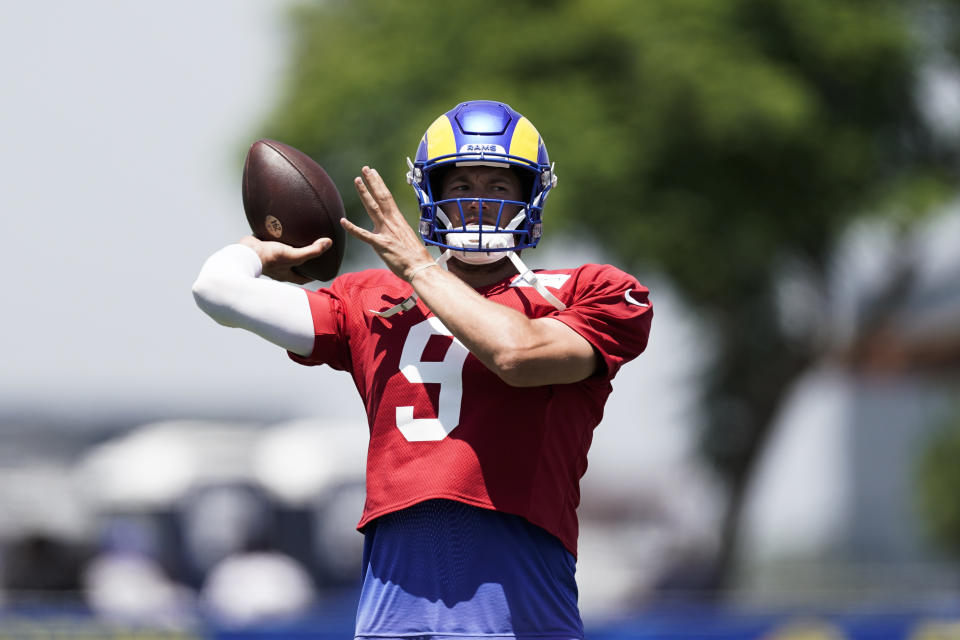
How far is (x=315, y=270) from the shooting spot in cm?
383

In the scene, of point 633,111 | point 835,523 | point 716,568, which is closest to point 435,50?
point 633,111

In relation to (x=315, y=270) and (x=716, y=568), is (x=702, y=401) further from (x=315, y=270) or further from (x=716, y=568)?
(x=315, y=270)

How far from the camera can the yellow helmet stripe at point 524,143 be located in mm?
3570

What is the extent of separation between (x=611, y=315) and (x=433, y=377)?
17.8 inches

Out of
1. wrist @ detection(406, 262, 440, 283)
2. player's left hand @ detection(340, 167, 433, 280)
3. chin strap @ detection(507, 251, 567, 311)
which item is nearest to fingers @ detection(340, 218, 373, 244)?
player's left hand @ detection(340, 167, 433, 280)

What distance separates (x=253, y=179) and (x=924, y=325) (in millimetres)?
29758

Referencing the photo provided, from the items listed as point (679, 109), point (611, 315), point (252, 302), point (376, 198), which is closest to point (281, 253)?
point (252, 302)

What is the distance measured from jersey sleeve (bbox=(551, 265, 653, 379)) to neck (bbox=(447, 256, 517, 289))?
192 mm

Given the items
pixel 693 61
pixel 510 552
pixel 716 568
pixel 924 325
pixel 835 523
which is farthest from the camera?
pixel 835 523

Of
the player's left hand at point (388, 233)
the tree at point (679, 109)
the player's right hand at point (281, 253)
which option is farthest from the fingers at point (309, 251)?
the tree at point (679, 109)

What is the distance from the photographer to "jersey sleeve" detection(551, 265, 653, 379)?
3.37 metres

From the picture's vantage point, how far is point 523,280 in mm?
3551

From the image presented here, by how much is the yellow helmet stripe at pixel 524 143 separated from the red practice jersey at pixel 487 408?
0.31 m

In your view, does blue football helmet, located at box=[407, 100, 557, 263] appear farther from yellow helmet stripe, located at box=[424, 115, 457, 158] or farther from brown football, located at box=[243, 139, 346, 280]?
brown football, located at box=[243, 139, 346, 280]
